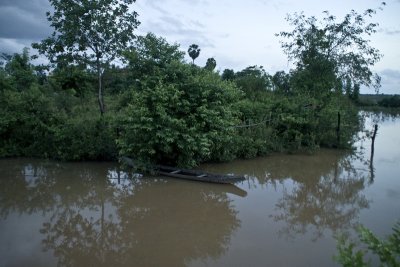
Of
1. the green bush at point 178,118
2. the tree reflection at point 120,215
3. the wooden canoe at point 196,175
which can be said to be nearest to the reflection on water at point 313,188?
the wooden canoe at point 196,175

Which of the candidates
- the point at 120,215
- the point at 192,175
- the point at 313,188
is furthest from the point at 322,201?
the point at 120,215

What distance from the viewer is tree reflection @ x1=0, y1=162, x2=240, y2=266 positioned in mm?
5523

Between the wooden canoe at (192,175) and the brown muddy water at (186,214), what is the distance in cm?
21

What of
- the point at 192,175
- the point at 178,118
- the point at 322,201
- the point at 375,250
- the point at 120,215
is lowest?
the point at 120,215

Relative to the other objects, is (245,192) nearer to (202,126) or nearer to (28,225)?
(202,126)

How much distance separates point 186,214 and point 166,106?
3.91 m

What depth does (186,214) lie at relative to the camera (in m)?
7.30

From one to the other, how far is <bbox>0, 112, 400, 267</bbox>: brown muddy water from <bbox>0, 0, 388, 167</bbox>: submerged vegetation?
1.02 metres

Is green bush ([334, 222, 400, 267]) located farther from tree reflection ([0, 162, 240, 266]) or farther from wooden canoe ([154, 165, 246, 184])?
Result: wooden canoe ([154, 165, 246, 184])

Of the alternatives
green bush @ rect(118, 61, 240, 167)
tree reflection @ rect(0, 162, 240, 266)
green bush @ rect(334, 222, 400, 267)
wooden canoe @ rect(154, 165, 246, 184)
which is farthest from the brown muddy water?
green bush @ rect(334, 222, 400, 267)

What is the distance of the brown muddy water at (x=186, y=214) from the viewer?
5.45 metres

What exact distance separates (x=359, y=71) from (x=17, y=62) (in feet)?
61.3

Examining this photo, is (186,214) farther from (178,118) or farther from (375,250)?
(375,250)

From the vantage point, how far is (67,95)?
1574cm
